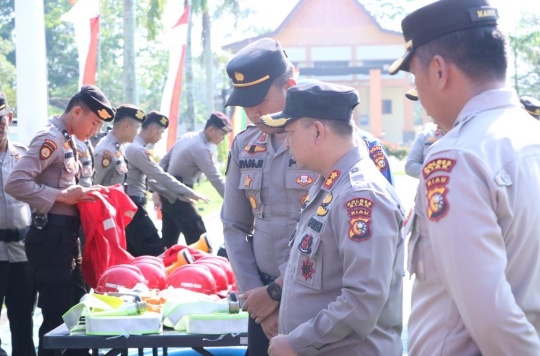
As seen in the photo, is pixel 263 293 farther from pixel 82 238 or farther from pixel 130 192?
pixel 130 192

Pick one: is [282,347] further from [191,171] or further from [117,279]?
[191,171]

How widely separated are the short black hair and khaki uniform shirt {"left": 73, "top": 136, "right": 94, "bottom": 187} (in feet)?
15.2

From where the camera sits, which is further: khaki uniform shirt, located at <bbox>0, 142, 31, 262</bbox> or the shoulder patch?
khaki uniform shirt, located at <bbox>0, 142, 31, 262</bbox>

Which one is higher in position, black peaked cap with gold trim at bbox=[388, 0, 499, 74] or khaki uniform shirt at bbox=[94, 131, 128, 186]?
black peaked cap with gold trim at bbox=[388, 0, 499, 74]

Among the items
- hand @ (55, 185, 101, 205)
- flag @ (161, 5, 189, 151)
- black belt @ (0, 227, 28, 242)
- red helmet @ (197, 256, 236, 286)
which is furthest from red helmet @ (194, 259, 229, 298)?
flag @ (161, 5, 189, 151)

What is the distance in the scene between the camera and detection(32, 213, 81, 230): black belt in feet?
19.9

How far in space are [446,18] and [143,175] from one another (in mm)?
7678

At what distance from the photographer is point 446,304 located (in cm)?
226

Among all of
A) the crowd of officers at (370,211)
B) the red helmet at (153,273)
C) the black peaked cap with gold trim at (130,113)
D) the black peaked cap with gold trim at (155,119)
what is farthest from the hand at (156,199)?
the crowd of officers at (370,211)

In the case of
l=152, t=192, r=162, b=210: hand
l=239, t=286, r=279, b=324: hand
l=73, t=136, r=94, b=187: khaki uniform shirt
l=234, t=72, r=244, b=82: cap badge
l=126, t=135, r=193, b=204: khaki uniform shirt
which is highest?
l=234, t=72, r=244, b=82: cap badge

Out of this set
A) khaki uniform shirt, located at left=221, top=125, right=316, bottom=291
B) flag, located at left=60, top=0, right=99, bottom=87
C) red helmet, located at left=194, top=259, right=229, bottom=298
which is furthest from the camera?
flag, located at left=60, top=0, right=99, bottom=87

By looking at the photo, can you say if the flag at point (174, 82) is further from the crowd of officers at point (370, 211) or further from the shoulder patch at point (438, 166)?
the shoulder patch at point (438, 166)

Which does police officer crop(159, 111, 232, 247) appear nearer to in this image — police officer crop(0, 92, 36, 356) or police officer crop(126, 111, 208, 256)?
police officer crop(126, 111, 208, 256)

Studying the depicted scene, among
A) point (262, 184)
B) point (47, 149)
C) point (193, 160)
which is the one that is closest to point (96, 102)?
point (47, 149)
